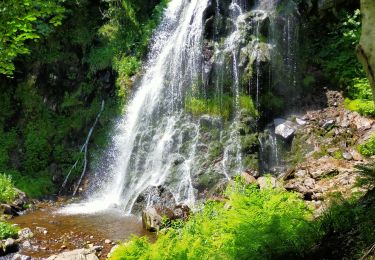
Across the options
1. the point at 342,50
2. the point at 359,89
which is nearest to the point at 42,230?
the point at 359,89

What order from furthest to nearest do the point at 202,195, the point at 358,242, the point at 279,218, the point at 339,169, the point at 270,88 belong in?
the point at 270,88, the point at 202,195, the point at 339,169, the point at 279,218, the point at 358,242

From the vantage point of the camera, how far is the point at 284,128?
1202 centimetres

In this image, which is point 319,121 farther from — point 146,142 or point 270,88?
point 146,142

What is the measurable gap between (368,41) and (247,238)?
198cm

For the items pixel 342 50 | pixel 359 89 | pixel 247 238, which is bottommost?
pixel 247 238

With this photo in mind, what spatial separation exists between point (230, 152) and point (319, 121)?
284 cm

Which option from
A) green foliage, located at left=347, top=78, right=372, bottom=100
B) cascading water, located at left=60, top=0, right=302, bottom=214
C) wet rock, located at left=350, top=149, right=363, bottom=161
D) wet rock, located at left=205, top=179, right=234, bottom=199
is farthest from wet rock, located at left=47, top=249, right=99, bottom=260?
green foliage, located at left=347, top=78, right=372, bottom=100

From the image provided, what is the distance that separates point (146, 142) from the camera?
12.9 metres

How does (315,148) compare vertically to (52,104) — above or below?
below

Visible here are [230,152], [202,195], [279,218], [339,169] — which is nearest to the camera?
[279,218]

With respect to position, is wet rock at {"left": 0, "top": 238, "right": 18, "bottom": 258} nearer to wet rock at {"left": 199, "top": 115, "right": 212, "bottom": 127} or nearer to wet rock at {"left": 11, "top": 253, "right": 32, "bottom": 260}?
wet rock at {"left": 11, "top": 253, "right": 32, "bottom": 260}

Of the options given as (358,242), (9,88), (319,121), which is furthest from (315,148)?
(9,88)

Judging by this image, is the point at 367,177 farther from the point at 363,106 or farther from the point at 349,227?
the point at 363,106

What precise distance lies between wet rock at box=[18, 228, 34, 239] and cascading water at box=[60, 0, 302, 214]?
1.78 meters
